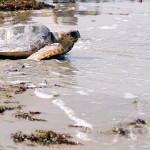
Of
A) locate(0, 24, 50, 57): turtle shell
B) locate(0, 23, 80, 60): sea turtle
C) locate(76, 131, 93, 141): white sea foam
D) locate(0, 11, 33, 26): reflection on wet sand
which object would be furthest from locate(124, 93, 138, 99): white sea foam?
locate(0, 11, 33, 26): reflection on wet sand

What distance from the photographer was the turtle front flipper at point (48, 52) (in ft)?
27.8

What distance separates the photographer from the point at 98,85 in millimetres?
6488

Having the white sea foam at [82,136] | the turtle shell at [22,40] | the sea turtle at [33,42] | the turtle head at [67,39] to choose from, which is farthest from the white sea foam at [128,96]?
the turtle head at [67,39]

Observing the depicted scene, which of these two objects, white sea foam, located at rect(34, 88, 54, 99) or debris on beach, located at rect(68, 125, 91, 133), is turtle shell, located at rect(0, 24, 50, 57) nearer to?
white sea foam, located at rect(34, 88, 54, 99)

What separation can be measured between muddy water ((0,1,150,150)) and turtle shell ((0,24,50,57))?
32 centimetres

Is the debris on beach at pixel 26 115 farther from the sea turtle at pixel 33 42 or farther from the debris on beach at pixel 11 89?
the sea turtle at pixel 33 42

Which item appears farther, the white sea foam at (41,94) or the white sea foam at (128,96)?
the white sea foam at (128,96)

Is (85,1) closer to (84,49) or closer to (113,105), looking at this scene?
(84,49)

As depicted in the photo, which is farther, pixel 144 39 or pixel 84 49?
pixel 144 39

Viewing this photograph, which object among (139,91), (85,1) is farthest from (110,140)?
(85,1)

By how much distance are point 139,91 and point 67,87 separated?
1.10 metres

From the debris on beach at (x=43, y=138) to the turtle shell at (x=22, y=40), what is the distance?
4775mm

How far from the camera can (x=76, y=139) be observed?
4.05 metres

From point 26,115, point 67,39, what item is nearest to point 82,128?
point 26,115
